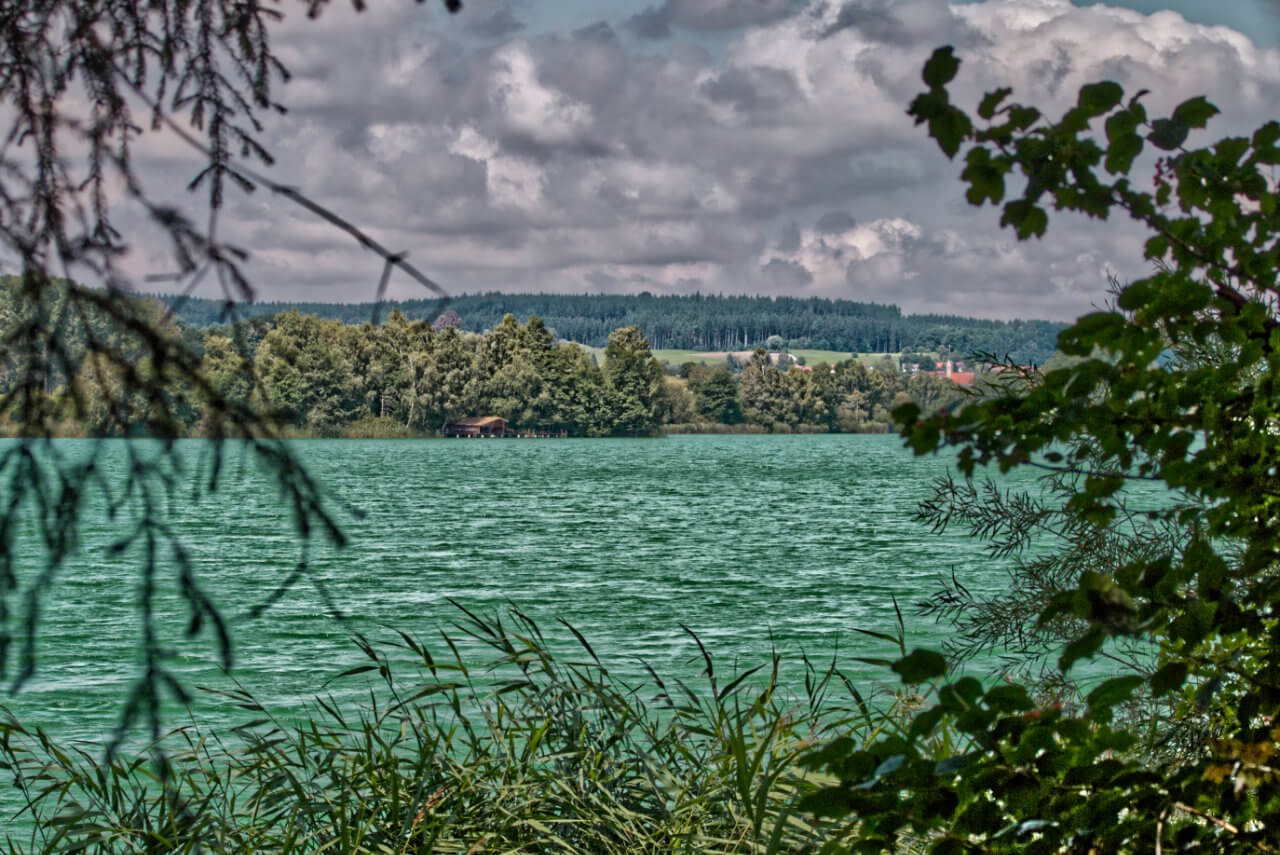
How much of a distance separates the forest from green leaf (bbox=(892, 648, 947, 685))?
1.56 ft

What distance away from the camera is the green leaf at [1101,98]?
217 cm

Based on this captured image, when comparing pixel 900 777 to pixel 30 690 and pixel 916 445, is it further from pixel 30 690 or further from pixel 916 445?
pixel 30 690

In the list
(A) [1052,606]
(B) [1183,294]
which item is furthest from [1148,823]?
(B) [1183,294]

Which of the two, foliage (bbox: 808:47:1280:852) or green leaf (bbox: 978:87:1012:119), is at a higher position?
green leaf (bbox: 978:87:1012:119)

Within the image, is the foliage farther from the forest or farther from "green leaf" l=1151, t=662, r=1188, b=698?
the forest

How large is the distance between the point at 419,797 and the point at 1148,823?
93.5 inches

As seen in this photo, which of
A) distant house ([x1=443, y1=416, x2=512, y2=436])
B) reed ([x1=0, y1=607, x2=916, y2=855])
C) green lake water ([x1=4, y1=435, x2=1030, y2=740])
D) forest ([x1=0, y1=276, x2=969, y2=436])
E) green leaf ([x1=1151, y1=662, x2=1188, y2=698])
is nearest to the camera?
green leaf ([x1=1151, y1=662, x2=1188, y2=698])

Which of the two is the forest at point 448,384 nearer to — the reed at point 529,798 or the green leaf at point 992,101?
the green leaf at point 992,101

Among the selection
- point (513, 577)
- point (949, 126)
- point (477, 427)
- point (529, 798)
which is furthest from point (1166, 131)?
point (477, 427)

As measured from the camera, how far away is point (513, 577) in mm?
24172

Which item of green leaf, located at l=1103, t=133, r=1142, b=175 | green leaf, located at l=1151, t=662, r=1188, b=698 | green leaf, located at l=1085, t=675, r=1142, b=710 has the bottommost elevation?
green leaf, located at l=1085, t=675, r=1142, b=710

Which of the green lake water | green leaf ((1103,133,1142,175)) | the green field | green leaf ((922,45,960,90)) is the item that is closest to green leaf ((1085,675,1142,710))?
green leaf ((1103,133,1142,175))

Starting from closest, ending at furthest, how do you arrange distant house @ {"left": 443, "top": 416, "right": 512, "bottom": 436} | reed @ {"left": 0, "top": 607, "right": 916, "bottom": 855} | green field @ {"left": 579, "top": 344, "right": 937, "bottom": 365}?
reed @ {"left": 0, "top": 607, "right": 916, "bottom": 855}, distant house @ {"left": 443, "top": 416, "right": 512, "bottom": 436}, green field @ {"left": 579, "top": 344, "right": 937, "bottom": 365}

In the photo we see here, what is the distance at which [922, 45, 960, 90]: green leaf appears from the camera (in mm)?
2068
